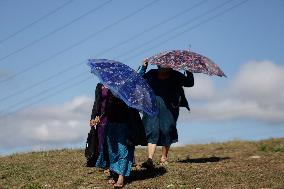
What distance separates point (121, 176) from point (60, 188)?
1.29 meters

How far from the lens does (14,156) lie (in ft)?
63.8

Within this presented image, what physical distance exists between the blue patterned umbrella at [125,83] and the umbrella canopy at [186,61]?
1681 millimetres

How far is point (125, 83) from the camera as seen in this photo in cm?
1115

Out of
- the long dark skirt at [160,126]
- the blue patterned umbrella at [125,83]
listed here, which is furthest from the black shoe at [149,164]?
the blue patterned umbrella at [125,83]

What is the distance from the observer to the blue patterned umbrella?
11.0 metres

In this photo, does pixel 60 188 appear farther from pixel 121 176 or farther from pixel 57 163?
pixel 57 163

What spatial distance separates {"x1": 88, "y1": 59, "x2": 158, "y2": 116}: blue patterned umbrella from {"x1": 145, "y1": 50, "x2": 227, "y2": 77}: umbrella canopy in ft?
5.52

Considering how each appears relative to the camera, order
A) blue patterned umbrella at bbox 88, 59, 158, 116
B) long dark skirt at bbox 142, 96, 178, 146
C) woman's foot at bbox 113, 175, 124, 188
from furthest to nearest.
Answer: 1. long dark skirt at bbox 142, 96, 178, 146
2. woman's foot at bbox 113, 175, 124, 188
3. blue patterned umbrella at bbox 88, 59, 158, 116

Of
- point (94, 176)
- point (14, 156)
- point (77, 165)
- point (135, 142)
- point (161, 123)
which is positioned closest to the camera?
point (135, 142)

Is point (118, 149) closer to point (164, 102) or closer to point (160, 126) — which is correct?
point (160, 126)

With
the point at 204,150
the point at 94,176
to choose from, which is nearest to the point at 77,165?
the point at 94,176

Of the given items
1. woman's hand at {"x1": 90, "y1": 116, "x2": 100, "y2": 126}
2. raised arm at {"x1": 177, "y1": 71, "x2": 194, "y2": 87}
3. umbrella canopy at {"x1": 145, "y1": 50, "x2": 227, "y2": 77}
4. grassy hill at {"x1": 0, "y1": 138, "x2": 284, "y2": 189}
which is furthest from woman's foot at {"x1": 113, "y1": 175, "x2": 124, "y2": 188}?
raised arm at {"x1": 177, "y1": 71, "x2": 194, "y2": 87}

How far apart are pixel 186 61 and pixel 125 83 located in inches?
108

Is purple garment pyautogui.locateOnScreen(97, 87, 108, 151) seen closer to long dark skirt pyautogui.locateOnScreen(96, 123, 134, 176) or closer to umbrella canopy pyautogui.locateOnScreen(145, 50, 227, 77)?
long dark skirt pyautogui.locateOnScreen(96, 123, 134, 176)
